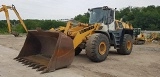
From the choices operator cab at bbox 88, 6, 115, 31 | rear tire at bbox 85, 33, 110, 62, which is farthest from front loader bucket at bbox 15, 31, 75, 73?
operator cab at bbox 88, 6, 115, 31

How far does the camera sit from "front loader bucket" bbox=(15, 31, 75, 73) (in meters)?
6.78

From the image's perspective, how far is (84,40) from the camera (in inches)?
331

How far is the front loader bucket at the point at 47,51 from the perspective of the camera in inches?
267

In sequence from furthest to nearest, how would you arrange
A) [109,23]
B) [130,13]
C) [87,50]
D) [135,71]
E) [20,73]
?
[130,13]
[109,23]
[87,50]
[135,71]
[20,73]

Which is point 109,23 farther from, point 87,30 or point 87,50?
point 87,50

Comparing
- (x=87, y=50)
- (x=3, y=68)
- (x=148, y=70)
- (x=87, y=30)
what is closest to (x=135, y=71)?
(x=148, y=70)

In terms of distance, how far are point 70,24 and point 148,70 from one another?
10.1ft

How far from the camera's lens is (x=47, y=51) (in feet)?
27.4

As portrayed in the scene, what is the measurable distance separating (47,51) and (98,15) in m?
2.90

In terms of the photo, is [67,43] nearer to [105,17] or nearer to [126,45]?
[105,17]

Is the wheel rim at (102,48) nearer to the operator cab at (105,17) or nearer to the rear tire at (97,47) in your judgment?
the rear tire at (97,47)

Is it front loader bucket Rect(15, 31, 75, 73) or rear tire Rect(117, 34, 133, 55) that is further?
rear tire Rect(117, 34, 133, 55)

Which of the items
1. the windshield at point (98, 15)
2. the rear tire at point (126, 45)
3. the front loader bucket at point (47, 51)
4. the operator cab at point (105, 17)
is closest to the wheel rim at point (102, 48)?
the operator cab at point (105, 17)

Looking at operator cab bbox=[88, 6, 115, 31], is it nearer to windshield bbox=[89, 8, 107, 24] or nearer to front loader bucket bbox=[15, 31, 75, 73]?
windshield bbox=[89, 8, 107, 24]
